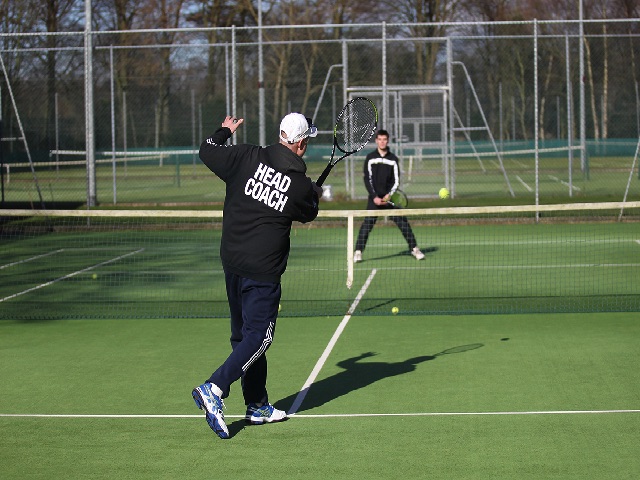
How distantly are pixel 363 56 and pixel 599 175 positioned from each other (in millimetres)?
6857

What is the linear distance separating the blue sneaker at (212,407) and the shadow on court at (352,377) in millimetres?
900

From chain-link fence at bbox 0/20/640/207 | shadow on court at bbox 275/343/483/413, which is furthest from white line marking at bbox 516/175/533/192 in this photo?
shadow on court at bbox 275/343/483/413

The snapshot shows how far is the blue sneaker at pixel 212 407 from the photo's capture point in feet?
22.5

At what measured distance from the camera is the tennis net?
39.9 ft

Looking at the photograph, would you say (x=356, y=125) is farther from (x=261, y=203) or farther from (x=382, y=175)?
(x=382, y=175)

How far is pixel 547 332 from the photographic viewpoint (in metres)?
10.4

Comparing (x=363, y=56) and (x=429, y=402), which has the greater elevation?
(x=363, y=56)

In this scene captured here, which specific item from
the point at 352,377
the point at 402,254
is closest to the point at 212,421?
the point at 352,377

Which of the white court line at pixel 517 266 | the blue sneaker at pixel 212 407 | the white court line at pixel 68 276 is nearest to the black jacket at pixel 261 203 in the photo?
the blue sneaker at pixel 212 407

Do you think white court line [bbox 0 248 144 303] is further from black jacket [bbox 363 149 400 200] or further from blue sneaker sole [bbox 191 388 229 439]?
blue sneaker sole [bbox 191 388 229 439]

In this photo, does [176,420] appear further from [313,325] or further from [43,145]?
[43,145]

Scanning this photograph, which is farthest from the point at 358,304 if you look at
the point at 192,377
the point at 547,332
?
the point at 192,377

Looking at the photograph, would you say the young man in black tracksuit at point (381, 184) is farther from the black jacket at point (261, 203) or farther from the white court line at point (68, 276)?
the black jacket at point (261, 203)

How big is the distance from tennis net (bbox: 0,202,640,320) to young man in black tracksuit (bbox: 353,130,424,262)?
0.87 ft
